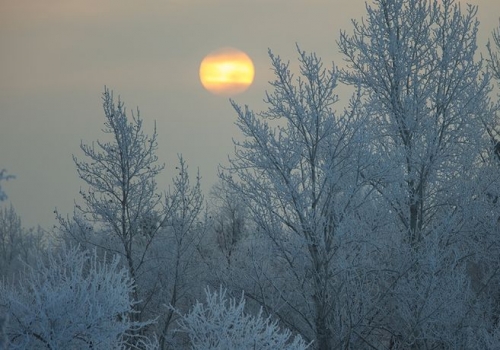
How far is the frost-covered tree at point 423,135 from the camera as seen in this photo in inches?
770

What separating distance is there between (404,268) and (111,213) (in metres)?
6.99

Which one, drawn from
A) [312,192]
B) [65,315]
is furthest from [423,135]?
[65,315]

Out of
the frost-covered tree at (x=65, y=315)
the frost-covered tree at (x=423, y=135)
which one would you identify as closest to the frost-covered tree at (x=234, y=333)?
the frost-covered tree at (x=65, y=315)

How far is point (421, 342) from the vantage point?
18.7 meters

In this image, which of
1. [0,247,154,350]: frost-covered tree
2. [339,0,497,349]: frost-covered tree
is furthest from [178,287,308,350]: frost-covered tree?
[339,0,497,349]: frost-covered tree

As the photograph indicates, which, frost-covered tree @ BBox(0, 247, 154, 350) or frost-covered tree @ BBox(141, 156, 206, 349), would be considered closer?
frost-covered tree @ BBox(0, 247, 154, 350)

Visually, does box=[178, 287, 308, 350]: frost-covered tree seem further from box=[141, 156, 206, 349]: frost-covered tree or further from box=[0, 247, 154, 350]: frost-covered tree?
box=[141, 156, 206, 349]: frost-covered tree

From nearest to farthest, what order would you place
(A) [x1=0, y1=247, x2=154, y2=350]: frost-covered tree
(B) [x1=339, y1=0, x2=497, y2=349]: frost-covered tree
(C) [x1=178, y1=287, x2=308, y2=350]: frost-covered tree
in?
(A) [x1=0, y1=247, x2=154, y2=350]: frost-covered tree
(C) [x1=178, y1=287, x2=308, y2=350]: frost-covered tree
(B) [x1=339, y1=0, x2=497, y2=349]: frost-covered tree

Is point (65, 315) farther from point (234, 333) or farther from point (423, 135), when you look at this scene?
point (423, 135)

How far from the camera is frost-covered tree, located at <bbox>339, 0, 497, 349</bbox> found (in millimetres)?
19547

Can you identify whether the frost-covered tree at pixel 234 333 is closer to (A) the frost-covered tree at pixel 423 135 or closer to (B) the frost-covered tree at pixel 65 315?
(B) the frost-covered tree at pixel 65 315

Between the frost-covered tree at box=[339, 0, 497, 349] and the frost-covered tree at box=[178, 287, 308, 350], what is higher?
the frost-covered tree at box=[339, 0, 497, 349]

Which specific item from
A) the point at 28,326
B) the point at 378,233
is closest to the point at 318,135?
the point at 378,233

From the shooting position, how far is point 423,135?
68.2ft
